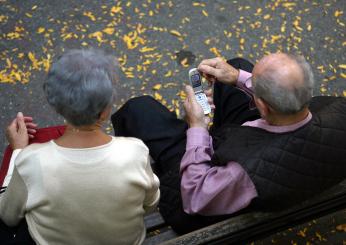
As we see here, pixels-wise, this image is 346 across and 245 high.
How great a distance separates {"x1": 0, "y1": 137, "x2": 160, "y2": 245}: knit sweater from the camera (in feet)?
5.16

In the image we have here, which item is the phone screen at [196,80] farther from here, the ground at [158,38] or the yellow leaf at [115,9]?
the yellow leaf at [115,9]

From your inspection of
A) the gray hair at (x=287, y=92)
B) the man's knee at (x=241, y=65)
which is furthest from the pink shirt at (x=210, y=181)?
the man's knee at (x=241, y=65)

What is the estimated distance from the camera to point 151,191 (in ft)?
6.11

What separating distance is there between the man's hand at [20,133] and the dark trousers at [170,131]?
0.55 meters

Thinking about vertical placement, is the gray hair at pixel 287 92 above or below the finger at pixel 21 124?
above

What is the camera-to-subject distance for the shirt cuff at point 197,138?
2.22 m

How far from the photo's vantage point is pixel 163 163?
8.05ft

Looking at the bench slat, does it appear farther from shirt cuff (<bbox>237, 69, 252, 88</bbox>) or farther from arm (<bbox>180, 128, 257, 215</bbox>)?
shirt cuff (<bbox>237, 69, 252, 88</bbox>)

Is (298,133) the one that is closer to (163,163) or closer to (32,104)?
(163,163)

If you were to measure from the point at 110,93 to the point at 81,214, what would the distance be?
48 cm

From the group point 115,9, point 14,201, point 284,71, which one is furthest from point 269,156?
point 115,9

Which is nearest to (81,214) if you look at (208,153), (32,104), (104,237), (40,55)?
(104,237)

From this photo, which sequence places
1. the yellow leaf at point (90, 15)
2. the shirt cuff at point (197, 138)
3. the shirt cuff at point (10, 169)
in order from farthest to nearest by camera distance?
the yellow leaf at point (90, 15) → the shirt cuff at point (197, 138) → the shirt cuff at point (10, 169)

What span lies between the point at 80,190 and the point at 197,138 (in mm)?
817
